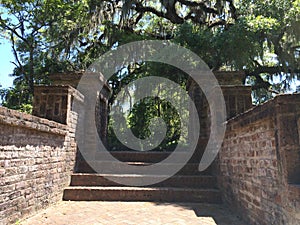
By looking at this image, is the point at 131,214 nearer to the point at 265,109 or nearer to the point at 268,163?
the point at 268,163

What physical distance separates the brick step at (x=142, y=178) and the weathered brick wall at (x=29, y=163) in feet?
0.92

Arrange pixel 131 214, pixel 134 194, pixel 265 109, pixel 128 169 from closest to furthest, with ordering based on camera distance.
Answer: pixel 265 109, pixel 131 214, pixel 134 194, pixel 128 169

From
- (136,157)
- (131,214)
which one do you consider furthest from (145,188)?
(136,157)

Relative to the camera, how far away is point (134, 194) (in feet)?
11.4

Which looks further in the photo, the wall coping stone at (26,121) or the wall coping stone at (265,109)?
the wall coping stone at (26,121)

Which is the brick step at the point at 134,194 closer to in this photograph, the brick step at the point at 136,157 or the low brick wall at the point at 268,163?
the low brick wall at the point at 268,163

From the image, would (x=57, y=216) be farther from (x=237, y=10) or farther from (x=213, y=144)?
(x=237, y=10)

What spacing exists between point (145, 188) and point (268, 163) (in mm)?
2076

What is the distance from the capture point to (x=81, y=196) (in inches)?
136

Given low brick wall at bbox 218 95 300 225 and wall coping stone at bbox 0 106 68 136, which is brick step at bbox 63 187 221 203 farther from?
wall coping stone at bbox 0 106 68 136

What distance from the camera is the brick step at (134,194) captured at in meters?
3.42

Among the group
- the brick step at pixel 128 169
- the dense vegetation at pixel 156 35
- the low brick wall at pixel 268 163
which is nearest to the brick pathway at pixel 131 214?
the low brick wall at pixel 268 163

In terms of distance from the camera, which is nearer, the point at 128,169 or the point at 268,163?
the point at 268,163

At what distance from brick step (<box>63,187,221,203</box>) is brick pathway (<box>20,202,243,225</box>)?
0.57 ft
